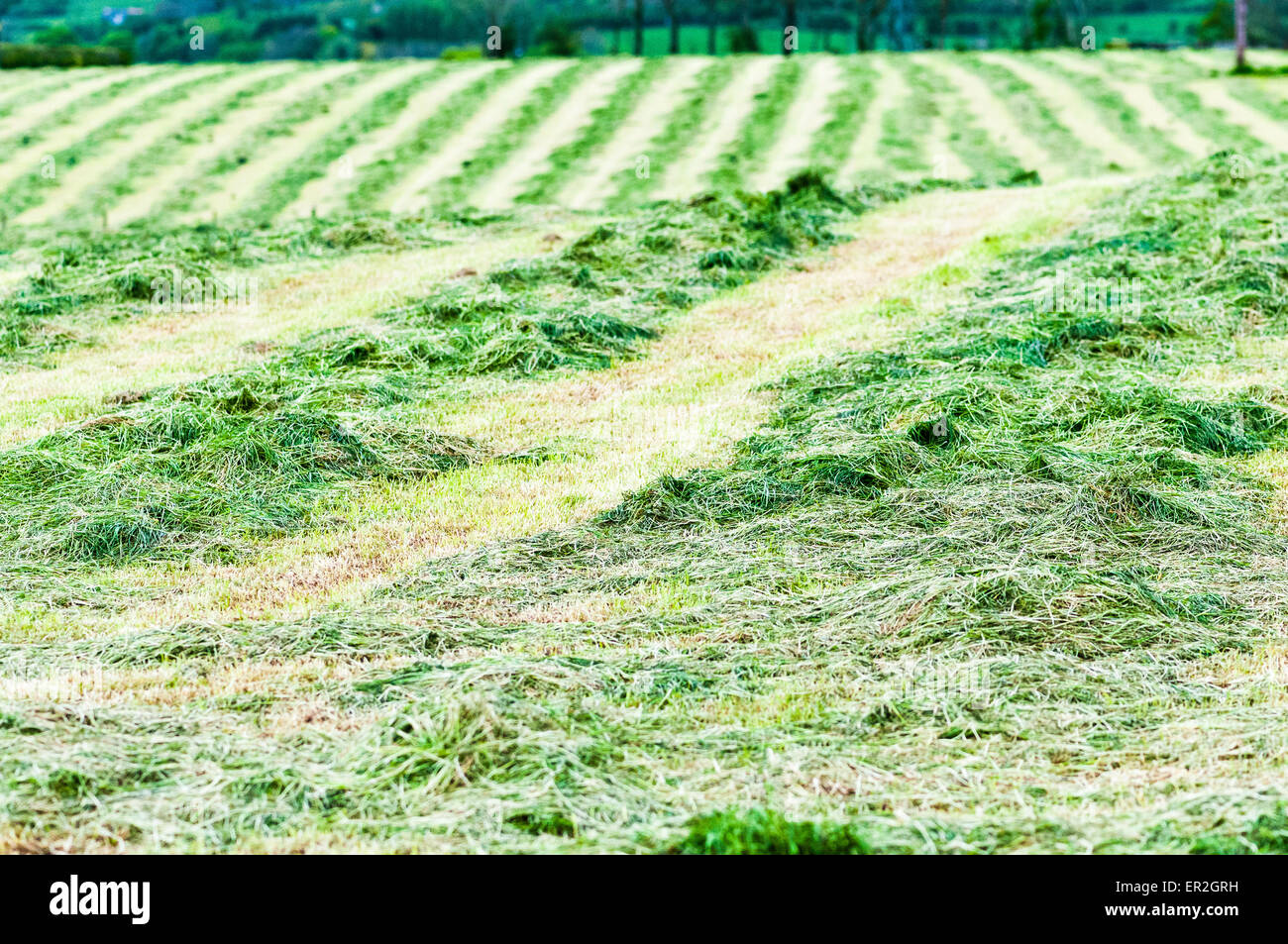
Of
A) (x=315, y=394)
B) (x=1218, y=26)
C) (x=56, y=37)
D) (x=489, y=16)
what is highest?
(x=489, y=16)

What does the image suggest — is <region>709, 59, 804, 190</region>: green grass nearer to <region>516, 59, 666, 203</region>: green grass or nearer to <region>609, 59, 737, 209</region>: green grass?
<region>609, 59, 737, 209</region>: green grass

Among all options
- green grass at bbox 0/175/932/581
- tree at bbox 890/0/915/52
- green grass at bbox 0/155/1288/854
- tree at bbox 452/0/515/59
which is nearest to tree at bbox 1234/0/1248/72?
tree at bbox 890/0/915/52

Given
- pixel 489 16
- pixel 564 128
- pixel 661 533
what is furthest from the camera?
pixel 489 16

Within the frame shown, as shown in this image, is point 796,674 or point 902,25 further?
point 902,25

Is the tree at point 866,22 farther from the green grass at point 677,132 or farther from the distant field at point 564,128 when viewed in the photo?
the green grass at point 677,132

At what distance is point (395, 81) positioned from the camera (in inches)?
1710

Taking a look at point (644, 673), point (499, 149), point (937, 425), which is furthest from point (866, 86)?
point (644, 673)

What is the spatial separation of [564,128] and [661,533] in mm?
30508

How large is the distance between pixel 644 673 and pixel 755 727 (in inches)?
28.1

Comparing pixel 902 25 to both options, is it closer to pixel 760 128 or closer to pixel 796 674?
pixel 760 128

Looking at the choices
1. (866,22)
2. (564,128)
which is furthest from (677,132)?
(866,22)

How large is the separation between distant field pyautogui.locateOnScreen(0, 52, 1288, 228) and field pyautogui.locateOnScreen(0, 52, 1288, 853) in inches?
413

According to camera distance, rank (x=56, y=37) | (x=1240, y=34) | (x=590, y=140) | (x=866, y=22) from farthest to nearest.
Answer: (x=56, y=37)
(x=866, y=22)
(x=1240, y=34)
(x=590, y=140)

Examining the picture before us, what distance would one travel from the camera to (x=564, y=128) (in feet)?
124
